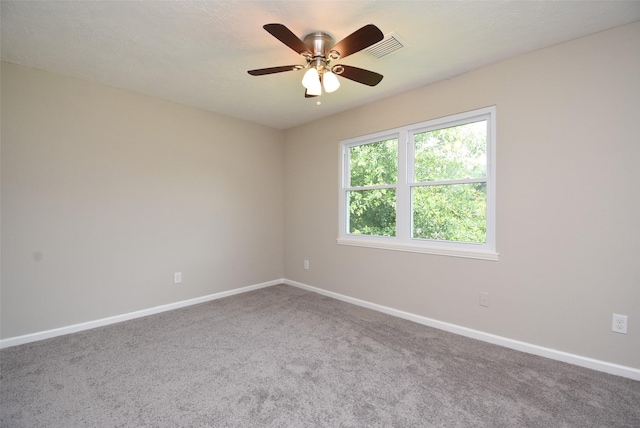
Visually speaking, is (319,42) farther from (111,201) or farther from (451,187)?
(111,201)

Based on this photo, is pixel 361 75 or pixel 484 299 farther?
pixel 484 299

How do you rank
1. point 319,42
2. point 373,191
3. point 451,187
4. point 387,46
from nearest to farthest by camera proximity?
1. point 319,42
2. point 387,46
3. point 451,187
4. point 373,191

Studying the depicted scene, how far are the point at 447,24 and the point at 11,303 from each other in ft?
13.7

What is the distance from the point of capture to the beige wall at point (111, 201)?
248cm

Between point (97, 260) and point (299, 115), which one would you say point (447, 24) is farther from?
point (97, 260)

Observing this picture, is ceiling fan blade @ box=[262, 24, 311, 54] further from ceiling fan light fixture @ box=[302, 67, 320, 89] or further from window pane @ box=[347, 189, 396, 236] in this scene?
window pane @ box=[347, 189, 396, 236]

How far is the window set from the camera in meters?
2.63

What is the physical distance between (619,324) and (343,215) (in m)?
2.64

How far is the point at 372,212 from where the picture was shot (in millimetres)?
3477

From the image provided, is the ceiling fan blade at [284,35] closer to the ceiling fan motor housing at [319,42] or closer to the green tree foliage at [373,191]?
the ceiling fan motor housing at [319,42]

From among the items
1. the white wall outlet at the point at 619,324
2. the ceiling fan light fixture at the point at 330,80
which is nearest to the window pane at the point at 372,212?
the ceiling fan light fixture at the point at 330,80

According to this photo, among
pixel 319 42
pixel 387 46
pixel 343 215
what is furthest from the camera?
pixel 343 215

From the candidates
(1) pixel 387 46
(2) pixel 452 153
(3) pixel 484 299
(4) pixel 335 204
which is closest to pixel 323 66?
(1) pixel 387 46

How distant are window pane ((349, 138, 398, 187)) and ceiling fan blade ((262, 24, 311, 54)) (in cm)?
176
